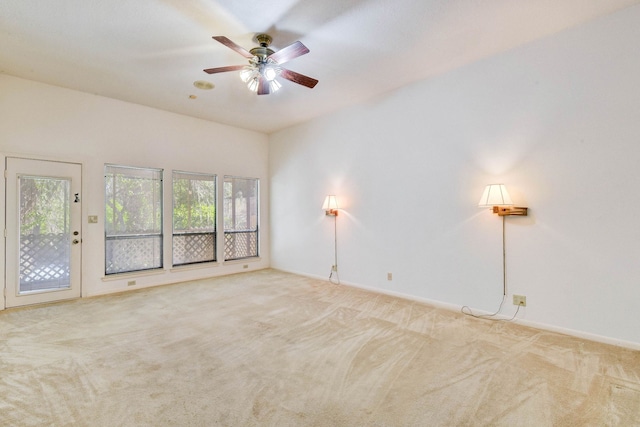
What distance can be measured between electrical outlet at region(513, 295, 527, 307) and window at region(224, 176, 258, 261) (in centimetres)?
483

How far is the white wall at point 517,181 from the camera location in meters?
2.73

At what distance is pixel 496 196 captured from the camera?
10.6ft

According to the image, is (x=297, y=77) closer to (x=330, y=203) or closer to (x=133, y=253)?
(x=330, y=203)

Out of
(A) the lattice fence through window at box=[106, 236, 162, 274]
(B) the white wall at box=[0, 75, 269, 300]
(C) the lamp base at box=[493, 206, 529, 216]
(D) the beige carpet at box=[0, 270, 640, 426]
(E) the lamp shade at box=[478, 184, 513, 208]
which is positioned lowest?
(D) the beige carpet at box=[0, 270, 640, 426]

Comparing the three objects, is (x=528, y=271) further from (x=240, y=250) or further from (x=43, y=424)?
(x=240, y=250)

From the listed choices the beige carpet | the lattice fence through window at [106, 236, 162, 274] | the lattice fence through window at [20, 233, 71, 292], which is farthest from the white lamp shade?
the lattice fence through window at [20, 233, 71, 292]

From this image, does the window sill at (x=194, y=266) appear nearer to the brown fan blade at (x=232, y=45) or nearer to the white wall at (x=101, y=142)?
the white wall at (x=101, y=142)

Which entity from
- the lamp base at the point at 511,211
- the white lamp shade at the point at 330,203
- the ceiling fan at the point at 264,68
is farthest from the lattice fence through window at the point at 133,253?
the lamp base at the point at 511,211

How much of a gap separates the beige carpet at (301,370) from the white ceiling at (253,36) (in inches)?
119

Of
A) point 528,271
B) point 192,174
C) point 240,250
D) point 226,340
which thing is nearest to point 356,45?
point 528,271

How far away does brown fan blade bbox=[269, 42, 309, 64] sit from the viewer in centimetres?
258

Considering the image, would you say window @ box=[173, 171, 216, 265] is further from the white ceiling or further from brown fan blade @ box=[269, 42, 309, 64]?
brown fan blade @ box=[269, 42, 309, 64]

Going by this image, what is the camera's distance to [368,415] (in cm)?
181

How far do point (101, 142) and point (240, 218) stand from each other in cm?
270
